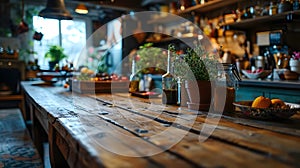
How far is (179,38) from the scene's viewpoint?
4445 mm

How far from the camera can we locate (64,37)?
20.5 feet

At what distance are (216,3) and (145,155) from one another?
10.9 feet

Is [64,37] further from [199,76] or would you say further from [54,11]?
Result: [199,76]

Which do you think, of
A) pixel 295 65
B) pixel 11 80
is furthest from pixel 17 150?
pixel 11 80

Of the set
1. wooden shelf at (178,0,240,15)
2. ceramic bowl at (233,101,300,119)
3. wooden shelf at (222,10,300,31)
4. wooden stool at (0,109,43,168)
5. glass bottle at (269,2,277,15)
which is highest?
wooden shelf at (178,0,240,15)

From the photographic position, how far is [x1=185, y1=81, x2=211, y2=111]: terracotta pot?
1.27m

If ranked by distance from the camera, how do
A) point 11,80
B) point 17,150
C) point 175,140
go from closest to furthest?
point 175,140 → point 17,150 → point 11,80

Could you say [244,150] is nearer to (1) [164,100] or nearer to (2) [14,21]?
(1) [164,100]

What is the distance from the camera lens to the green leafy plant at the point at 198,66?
129 centimetres

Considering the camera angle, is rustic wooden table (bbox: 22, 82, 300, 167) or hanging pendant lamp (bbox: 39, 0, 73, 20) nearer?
rustic wooden table (bbox: 22, 82, 300, 167)

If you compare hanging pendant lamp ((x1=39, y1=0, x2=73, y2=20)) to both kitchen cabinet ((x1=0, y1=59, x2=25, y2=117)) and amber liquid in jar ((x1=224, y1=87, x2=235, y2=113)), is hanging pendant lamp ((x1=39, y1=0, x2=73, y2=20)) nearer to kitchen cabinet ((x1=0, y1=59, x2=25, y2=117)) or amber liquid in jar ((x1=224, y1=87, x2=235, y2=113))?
amber liquid in jar ((x1=224, y1=87, x2=235, y2=113))

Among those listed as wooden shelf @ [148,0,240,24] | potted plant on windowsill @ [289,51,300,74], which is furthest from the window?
potted plant on windowsill @ [289,51,300,74]

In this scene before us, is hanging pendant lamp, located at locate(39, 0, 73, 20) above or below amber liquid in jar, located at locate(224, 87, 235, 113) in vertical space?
above

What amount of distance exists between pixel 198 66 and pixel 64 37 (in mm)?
5475
